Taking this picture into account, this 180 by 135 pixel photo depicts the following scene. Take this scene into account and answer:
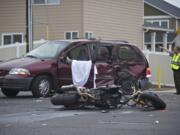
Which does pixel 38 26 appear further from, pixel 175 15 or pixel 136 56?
pixel 175 15

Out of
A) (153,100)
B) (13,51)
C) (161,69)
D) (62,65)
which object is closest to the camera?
(153,100)

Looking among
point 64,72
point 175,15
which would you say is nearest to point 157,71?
point 64,72

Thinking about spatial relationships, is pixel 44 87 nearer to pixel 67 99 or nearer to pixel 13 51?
pixel 67 99

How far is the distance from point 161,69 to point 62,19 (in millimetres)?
6456

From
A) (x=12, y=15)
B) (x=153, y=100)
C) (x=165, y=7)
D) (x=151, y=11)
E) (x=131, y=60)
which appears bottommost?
(x=153, y=100)

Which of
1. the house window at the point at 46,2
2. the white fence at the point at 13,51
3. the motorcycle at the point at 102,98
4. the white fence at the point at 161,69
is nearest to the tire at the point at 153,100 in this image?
the motorcycle at the point at 102,98

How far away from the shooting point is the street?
9922mm

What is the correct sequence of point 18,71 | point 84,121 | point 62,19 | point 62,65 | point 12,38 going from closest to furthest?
point 84,121
point 18,71
point 62,65
point 62,19
point 12,38

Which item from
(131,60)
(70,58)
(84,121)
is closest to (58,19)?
(131,60)

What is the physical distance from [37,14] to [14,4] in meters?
1.30

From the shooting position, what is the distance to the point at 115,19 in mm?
33406

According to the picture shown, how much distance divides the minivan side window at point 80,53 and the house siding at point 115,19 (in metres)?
13.0

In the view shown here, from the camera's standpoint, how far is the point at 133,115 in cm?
1231

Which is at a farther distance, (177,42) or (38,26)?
(38,26)
